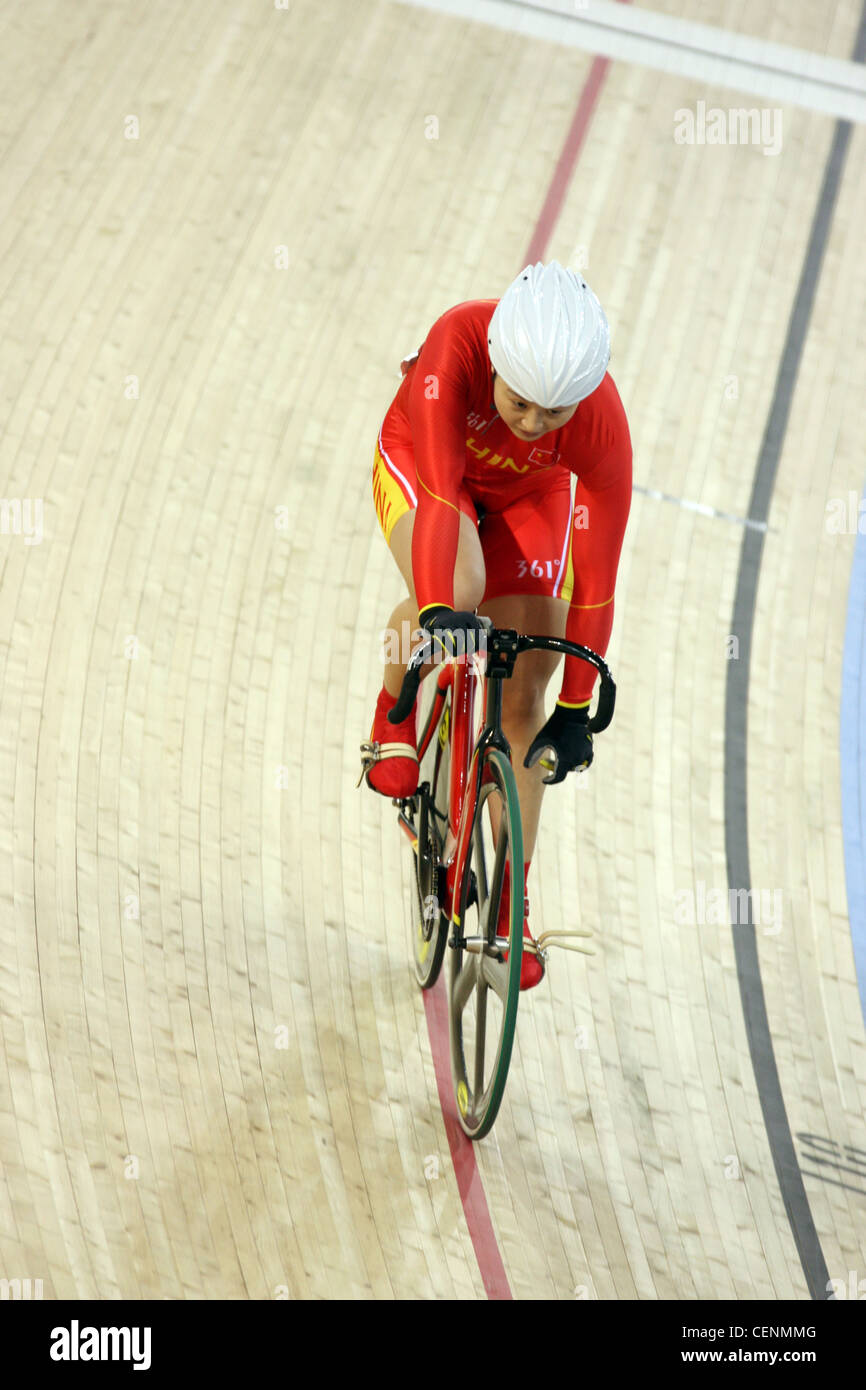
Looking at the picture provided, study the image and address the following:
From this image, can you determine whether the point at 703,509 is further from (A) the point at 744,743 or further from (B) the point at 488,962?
(B) the point at 488,962

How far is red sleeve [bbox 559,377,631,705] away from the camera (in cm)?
231

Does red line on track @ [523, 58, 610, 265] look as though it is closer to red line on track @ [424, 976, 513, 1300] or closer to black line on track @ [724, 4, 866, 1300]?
black line on track @ [724, 4, 866, 1300]

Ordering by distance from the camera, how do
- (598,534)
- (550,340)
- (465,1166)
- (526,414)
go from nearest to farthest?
(550,340) < (526,414) < (598,534) < (465,1166)

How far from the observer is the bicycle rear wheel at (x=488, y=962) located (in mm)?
2111

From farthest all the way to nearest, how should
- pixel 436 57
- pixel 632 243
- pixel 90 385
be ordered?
1. pixel 436 57
2. pixel 632 243
3. pixel 90 385

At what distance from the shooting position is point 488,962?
243cm

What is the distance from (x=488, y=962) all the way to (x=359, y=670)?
1.52 m

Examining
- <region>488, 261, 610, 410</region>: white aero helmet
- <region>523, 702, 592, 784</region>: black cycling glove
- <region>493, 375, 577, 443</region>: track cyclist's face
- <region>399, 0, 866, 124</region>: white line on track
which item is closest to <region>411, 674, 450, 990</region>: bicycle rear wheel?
<region>523, 702, 592, 784</region>: black cycling glove

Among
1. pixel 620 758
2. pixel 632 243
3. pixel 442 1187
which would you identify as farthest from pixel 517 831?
pixel 632 243

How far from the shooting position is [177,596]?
381 cm

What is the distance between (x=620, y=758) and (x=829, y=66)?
402 centimetres

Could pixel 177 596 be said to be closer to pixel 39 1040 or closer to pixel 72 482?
pixel 72 482

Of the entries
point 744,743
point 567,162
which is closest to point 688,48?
point 567,162

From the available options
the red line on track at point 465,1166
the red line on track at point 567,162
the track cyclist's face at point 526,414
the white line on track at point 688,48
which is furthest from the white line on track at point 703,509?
the white line on track at point 688,48
